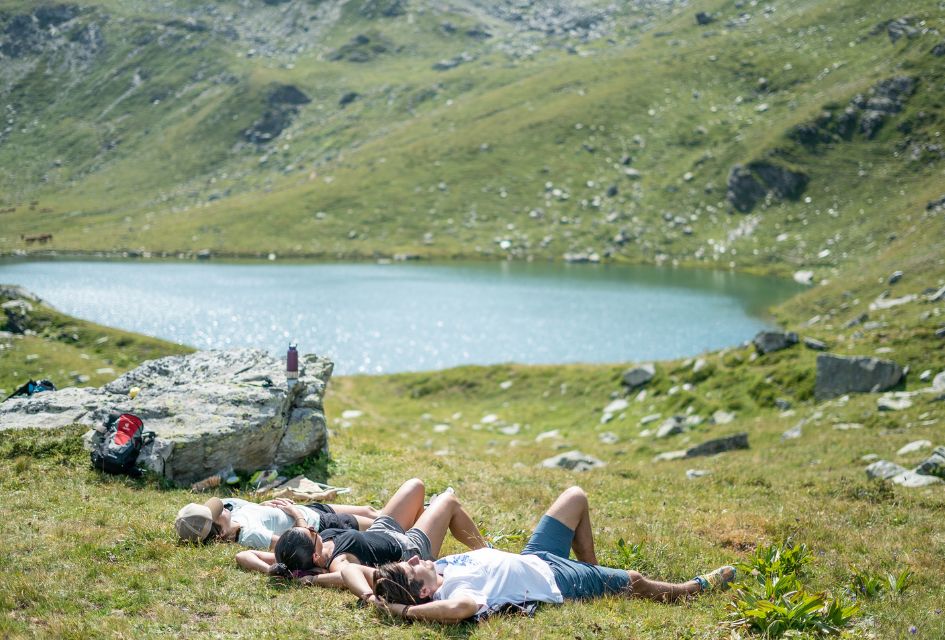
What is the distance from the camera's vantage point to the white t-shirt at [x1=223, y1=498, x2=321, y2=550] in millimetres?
12633

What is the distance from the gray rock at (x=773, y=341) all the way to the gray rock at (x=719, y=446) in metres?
10.5

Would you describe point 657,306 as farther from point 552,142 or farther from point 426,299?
point 552,142

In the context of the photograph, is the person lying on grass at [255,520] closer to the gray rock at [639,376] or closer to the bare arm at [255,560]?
the bare arm at [255,560]

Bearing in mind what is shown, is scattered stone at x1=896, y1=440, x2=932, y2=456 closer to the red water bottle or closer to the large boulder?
the large boulder

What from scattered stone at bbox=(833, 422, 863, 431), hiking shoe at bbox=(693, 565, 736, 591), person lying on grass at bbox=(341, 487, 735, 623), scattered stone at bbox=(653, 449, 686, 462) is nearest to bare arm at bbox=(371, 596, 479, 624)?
person lying on grass at bbox=(341, 487, 735, 623)

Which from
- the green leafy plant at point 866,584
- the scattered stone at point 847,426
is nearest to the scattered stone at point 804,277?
the scattered stone at point 847,426

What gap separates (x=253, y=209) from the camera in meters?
179

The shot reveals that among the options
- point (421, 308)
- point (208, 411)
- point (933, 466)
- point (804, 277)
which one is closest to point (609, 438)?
point (933, 466)

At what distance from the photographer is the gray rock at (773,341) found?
36.8 m

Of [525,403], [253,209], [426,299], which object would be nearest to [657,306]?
[426,299]

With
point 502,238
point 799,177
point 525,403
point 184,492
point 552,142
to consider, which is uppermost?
point 552,142

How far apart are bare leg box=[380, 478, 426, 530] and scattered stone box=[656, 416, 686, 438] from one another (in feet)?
70.9

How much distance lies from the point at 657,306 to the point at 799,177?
7707cm

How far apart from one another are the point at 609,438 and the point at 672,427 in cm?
299
